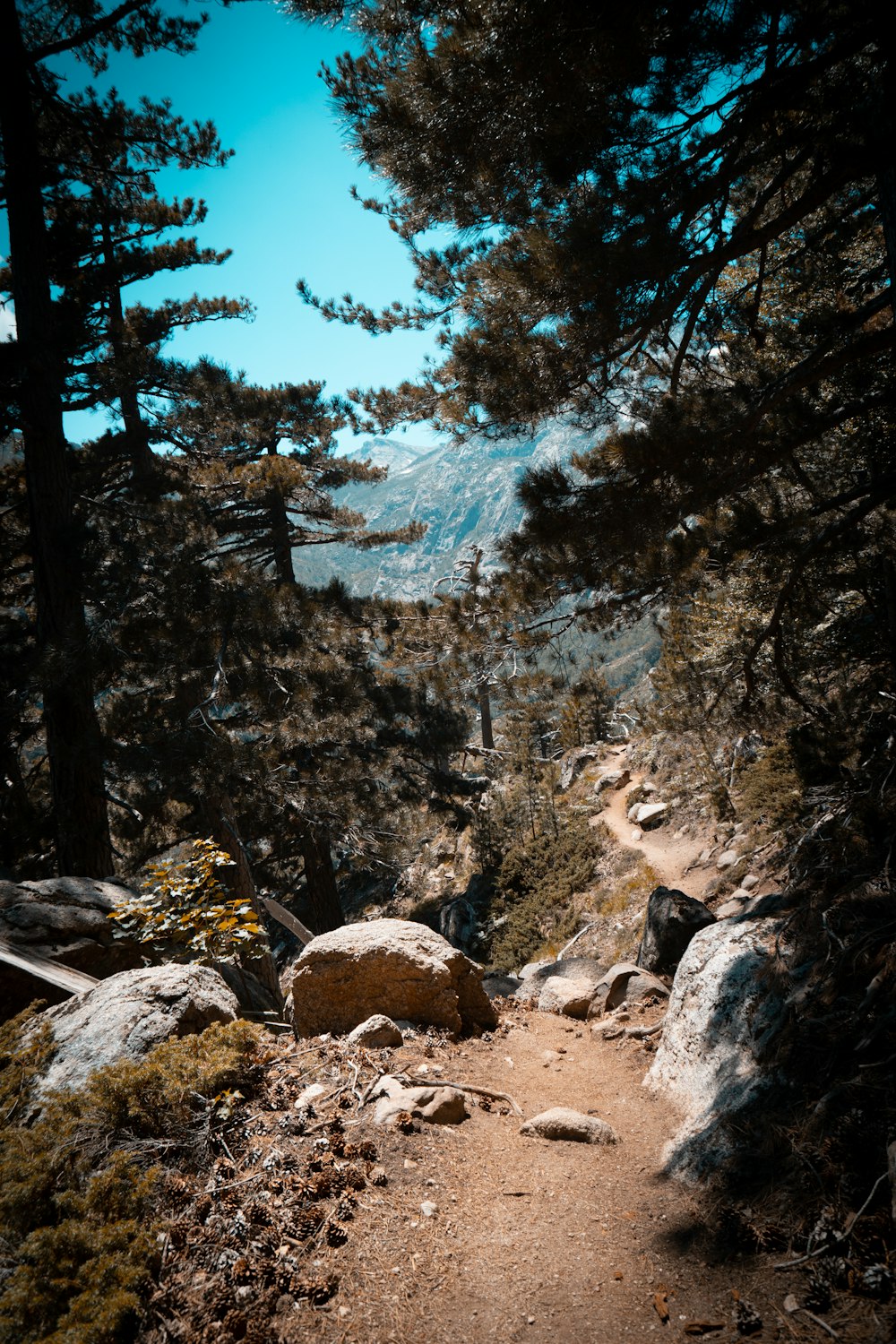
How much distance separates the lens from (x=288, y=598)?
8.16 meters

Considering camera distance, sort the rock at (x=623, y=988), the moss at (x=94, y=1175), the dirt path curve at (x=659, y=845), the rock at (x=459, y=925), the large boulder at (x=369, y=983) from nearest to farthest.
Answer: the moss at (x=94, y=1175) < the large boulder at (x=369, y=983) < the rock at (x=623, y=988) < the dirt path curve at (x=659, y=845) < the rock at (x=459, y=925)

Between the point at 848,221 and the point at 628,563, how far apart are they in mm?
3015

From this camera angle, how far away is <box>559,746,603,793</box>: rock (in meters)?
23.2

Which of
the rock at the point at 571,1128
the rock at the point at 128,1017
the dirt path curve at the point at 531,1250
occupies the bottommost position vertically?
the rock at the point at 571,1128

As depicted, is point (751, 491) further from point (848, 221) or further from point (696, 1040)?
point (696, 1040)

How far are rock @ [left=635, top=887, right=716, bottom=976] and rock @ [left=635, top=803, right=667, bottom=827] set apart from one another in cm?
810

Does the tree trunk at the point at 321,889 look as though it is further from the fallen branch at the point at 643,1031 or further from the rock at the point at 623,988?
the fallen branch at the point at 643,1031

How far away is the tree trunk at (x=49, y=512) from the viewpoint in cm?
705

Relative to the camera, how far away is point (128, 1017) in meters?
3.51

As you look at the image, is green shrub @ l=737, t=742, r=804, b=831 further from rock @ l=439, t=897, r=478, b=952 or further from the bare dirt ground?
rock @ l=439, t=897, r=478, b=952

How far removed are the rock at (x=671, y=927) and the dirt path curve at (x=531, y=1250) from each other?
248cm

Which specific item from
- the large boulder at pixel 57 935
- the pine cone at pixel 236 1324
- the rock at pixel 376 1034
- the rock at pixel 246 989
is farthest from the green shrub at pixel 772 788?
the pine cone at pixel 236 1324

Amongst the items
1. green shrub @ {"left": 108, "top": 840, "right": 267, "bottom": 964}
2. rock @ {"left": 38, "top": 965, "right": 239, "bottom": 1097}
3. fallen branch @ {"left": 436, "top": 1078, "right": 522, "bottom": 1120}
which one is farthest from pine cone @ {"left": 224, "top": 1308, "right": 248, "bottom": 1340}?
green shrub @ {"left": 108, "top": 840, "right": 267, "bottom": 964}

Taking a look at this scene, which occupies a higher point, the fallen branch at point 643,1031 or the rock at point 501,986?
the fallen branch at point 643,1031
